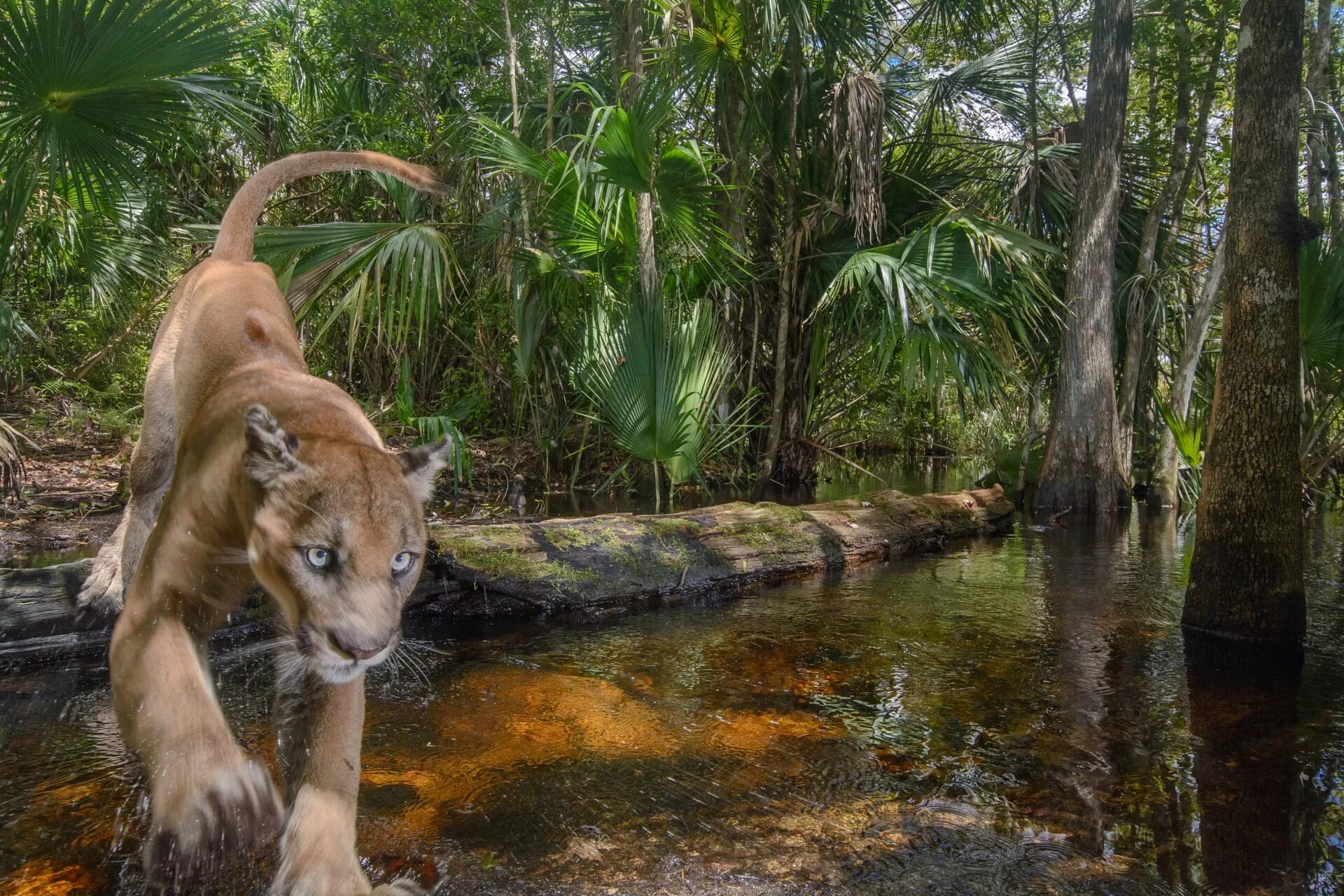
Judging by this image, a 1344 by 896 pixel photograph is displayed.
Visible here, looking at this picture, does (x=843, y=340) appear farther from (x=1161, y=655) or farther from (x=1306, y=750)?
(x=1306, y=750)

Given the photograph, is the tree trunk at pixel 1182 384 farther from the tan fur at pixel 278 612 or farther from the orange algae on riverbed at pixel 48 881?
the orange algae on riverbed at pixel 48 881

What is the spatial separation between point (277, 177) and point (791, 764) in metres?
3.48

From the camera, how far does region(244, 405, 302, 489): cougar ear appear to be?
2018mm

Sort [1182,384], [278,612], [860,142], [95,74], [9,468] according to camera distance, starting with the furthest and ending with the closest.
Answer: [1182,384], [860,142], [9,468], [95,74], [278,612]

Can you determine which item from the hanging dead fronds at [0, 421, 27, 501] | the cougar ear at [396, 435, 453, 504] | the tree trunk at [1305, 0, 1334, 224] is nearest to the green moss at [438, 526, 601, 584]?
the cougar ear at [396, 435, 453, 504]

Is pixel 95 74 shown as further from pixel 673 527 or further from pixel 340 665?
pixel 673 527

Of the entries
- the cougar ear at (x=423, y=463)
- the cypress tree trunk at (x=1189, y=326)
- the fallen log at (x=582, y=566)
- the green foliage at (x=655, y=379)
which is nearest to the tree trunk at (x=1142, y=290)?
the cypress tree trunk at (x=1189, y=326)

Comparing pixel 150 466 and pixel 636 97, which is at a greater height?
pixel 636 97

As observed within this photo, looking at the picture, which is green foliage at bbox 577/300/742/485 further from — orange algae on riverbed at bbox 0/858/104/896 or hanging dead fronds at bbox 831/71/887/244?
orange algae on riverbed at bbox 0/858/104/896

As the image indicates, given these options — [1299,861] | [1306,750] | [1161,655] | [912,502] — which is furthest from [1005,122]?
[1299,861]

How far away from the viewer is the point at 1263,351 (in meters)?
4.09

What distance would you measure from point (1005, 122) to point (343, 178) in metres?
8.87

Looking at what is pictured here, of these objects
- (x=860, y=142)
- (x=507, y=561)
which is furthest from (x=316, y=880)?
(x=860, y=142)

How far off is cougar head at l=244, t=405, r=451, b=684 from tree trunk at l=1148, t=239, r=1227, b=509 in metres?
9.47
